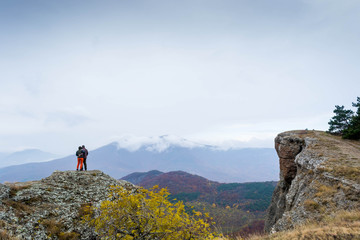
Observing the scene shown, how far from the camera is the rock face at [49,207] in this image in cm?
1085

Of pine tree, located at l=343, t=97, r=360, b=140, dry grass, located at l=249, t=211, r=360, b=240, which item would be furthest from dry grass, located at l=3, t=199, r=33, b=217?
pine tree, located at l=343, t=97, r=360, b=140

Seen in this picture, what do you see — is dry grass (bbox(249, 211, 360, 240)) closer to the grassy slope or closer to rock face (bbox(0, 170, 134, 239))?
the grassy slope

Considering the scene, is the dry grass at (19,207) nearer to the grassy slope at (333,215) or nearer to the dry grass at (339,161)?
the grassy slope at (333,215)

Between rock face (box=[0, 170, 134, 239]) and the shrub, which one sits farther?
the shrub

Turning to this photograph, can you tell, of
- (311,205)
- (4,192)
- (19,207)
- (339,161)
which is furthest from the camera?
(339,161)

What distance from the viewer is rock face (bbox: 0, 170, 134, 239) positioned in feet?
35.6

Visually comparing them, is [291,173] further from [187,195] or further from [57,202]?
[187,195]

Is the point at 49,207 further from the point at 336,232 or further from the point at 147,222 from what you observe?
the point at 336,232

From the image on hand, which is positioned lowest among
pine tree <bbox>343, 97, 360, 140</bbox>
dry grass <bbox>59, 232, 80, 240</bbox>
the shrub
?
dry grass <bbox>59, 232, 80, 240</bbox>

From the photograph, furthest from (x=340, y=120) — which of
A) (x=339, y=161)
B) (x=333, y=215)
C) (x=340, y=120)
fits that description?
(x=333, y=215)

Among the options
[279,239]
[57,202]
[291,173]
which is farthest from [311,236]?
[291,173]

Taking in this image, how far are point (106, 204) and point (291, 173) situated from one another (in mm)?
35016

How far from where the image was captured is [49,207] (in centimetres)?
1341

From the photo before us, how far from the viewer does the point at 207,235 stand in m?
10.5
